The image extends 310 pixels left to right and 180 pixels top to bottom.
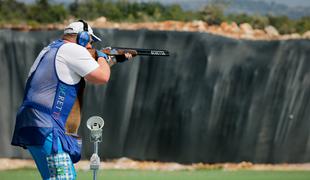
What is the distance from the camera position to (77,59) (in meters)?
5.25

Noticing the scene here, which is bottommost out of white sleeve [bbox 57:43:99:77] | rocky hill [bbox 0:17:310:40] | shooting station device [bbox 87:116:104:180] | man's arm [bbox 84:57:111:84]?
shooting station device [bbox 87:116:104:180]

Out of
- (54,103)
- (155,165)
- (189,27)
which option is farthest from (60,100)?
(189,27)

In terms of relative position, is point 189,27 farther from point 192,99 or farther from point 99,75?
point 99,75

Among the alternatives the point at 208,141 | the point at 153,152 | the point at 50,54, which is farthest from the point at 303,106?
the point at 50,54

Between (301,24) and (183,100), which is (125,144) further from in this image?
(301,24)

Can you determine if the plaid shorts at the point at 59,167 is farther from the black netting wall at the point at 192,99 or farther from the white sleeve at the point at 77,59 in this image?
the black netting wall at the point at 192,99

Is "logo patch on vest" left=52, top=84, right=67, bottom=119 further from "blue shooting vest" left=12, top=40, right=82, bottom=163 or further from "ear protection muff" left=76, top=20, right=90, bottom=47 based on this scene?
"ear protection muff" left=76, top=20, right=90, bottom=47

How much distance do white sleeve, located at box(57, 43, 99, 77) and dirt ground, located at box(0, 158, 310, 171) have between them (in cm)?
687

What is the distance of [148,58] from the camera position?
40.9ft

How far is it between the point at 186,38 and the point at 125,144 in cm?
191

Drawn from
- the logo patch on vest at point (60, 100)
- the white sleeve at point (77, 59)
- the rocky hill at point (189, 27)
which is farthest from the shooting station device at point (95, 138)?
the rocky hill at point (189, 27)

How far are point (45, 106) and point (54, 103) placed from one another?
2.4 inches

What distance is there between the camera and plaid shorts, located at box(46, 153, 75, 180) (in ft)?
17.2

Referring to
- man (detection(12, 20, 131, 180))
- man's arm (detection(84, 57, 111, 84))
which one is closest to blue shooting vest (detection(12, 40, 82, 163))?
man (detection(12, 20, 131, 180))
